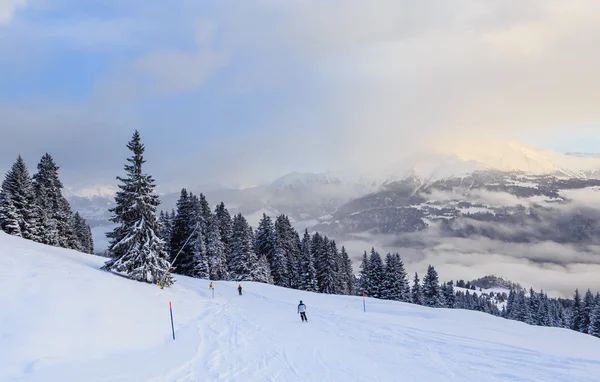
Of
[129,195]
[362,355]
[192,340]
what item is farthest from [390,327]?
[129,195]

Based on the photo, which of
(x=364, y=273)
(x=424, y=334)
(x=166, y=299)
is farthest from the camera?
(x=364, y=273)

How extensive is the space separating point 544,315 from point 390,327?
94580 mm

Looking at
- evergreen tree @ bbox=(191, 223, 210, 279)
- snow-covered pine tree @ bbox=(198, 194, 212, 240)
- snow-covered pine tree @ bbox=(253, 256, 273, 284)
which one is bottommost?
snow-covered pine tree @ bbox=(253, 256, 273, 284)

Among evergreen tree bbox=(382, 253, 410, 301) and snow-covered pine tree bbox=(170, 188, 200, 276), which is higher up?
snow-covered pine tree bbox=(170, 188, 200, 276)

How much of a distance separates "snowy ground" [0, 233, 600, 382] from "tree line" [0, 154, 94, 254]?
64.6 ft

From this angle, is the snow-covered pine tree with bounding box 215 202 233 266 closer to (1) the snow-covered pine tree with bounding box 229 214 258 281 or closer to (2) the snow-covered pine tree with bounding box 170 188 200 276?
(1) the snow-covered pine tree with bounding box 229 214 258 281

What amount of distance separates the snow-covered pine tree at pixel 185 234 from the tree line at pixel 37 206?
50.4 ft

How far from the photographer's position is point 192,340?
16.5 metres

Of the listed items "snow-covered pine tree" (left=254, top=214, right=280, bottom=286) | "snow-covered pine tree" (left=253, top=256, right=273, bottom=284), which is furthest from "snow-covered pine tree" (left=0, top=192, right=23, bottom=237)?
"snow-covered pine tree" (left=254, top=214, right=280, bottom=286)

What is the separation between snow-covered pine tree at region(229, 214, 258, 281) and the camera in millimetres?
56791

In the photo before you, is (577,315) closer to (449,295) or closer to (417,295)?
(449,295)

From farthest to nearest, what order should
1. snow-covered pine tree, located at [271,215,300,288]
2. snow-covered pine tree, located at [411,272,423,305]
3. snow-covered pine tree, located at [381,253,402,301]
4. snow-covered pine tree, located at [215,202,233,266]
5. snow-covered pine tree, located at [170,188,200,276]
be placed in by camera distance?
snow-covered pine tree, located at [411,272,423,305]
snow-covered pine tree, located at [215,202,233,266]
snow-covered pine tree, located at [271,215,300,288]
snow-covered pine tree, located at [381,253,402,301]
snow-covered pine tree, located at [170,188,200,276]

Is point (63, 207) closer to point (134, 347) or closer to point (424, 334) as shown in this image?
point (134, 347)

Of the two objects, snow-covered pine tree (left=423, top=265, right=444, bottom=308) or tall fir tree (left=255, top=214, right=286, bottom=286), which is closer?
tall fir tree (left=255, top=214, right=286, bottom=286)
